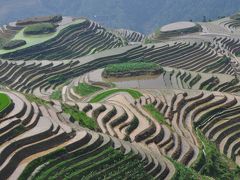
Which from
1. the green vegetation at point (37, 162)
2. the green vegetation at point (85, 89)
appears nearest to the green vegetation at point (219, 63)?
the green vegetation at point (85, 89)

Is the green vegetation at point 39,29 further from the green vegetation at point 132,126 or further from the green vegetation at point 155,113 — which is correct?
the green vegetation at point 132,126

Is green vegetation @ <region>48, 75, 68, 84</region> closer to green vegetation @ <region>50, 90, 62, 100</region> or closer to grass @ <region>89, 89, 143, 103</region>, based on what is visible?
green vegetation @ <region>50, 90, 62, 100</region>

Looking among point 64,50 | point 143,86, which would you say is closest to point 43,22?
point 64,50

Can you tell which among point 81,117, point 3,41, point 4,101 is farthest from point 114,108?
point 3,41

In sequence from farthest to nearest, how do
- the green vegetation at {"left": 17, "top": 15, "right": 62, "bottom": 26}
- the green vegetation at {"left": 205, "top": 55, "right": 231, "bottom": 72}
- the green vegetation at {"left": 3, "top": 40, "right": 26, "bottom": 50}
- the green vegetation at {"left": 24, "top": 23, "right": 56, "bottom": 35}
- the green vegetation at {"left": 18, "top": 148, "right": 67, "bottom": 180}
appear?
the green vegetation at {"left": 17, "top": 15, "right": 62, "bottom": 26}
the green vegetation at {"left": 24, "top": 23, "right": 56, "bottom": 35}
the green vegetation at {"left": 3, "top": 40, "right": 26, "bottom": 50}
the green vegetation at {"left": 205, "top": 55, "right": 231, "bottom": 72}
the green vegetation at {"left": 18, "top": 148, "right": 67, "bottom": 180}

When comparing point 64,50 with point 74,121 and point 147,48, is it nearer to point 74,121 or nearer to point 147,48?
point 147,48

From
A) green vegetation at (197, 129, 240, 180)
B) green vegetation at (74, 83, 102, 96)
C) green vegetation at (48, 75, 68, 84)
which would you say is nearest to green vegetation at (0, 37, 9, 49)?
green vegetation at (48, 75, 68, 84)
